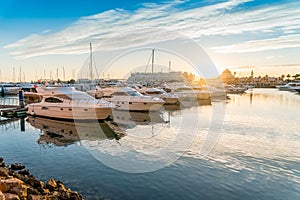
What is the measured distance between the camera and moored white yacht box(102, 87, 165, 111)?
26672mm


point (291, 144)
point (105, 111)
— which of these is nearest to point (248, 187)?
point (291, 144)

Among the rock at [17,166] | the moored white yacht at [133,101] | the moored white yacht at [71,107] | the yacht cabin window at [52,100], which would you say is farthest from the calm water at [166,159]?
the moored white yacht at [133,101]

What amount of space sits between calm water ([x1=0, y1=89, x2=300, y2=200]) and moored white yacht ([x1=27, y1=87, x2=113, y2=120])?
1.60m

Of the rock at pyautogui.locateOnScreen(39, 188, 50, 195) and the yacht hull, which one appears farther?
the yacht hull

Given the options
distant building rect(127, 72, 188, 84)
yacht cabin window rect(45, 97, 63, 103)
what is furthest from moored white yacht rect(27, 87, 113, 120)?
distant building rect(127, 72, 188, 84)

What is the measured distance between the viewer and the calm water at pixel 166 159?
8.26 meters

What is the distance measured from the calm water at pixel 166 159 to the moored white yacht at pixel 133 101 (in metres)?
7.41

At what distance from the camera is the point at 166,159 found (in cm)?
1127

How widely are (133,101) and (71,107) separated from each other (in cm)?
794

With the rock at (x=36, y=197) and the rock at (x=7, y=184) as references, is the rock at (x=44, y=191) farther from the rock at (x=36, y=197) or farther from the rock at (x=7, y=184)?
the rock at (x=7, y=184)

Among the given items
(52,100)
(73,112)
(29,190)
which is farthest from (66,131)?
(29,190)

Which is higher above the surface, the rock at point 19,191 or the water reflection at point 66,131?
the rock at point 19,191

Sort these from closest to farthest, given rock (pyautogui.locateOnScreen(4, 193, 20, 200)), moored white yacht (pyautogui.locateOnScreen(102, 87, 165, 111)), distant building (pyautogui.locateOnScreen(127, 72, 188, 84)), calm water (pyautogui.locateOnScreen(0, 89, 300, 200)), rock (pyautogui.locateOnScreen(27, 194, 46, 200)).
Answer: rock (pyautogui.locateOnScreen(4, 193, 20, 200)), rock (pyautogui.locateOnScreen(27, 194, 46, 200)), calm water (pyautogui.locateOnScreen(0, 89, 300, 200)), moored white yacht (pyautogui.locateOnScreen(102, 87, 165, 111)), distant building (pyautogui.locateOnScreen(127, 72, 188, 84))

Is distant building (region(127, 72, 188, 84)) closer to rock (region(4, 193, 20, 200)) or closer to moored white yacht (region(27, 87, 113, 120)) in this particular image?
moored white yacht (region(27, 87, 113, 120))
